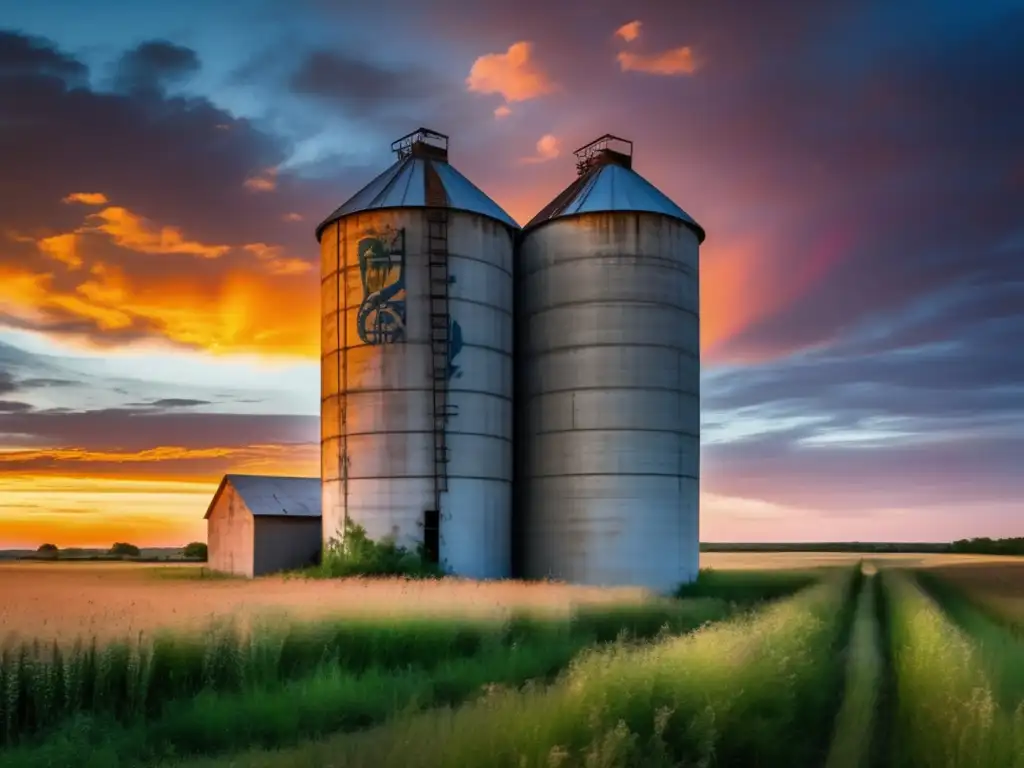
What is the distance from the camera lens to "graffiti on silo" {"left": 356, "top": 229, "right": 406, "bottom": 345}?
34531 mm

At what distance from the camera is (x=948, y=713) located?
11.7 metres

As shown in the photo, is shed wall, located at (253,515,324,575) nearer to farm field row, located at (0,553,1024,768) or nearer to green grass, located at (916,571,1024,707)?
farm field row, located at (0,553,1024,768)

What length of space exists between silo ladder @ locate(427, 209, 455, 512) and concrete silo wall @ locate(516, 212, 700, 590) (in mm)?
4557

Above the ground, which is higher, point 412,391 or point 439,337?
point 439,337

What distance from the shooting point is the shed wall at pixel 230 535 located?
40219mm

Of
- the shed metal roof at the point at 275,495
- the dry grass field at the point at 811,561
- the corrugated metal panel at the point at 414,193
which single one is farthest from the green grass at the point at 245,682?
the dry grass field at the point at 811,561

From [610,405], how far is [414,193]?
36.4 feet

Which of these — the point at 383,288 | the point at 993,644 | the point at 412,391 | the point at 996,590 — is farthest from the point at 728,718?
the point at 996,590

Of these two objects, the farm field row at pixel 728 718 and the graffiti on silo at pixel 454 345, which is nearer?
the farm field row at pixel 728 718

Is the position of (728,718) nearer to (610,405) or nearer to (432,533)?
(432,533)

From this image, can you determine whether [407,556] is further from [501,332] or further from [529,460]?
[501,332]

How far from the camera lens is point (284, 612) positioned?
16828mm

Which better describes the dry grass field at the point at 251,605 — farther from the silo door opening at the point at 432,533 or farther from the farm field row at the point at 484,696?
the silo door opening at the point at 432,533

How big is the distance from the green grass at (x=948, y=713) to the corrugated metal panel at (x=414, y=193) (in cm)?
2345
